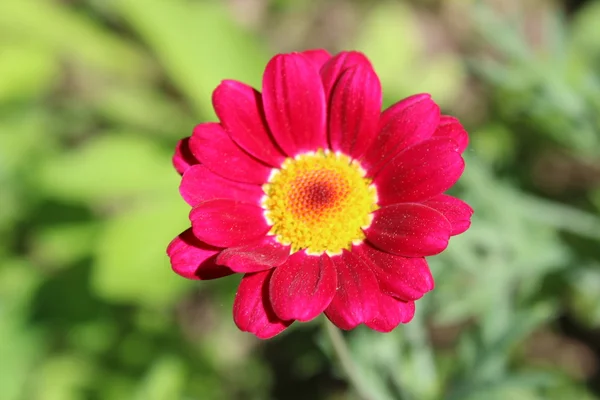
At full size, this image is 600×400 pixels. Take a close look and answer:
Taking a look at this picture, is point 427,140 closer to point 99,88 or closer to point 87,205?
point 87,205

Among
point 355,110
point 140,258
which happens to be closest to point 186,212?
point 140,258

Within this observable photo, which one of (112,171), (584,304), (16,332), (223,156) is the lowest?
(584,304)

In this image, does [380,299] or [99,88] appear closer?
[380,299]

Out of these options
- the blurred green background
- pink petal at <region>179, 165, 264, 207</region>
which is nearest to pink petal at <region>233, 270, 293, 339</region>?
pink petal at <region>179, 165, 264, 207</region>

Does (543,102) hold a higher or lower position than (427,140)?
lower

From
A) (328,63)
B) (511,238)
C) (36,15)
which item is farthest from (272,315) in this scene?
(36,15)

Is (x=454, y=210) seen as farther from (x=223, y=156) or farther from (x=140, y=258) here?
(x=140, y=258)
